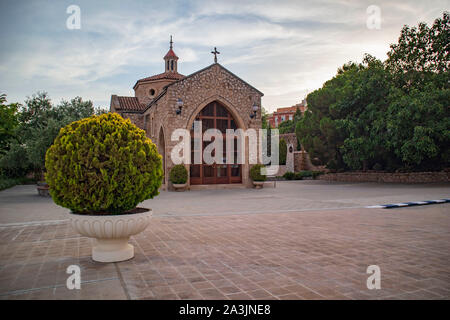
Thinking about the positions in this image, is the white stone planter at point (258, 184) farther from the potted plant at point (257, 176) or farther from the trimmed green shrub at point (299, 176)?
the trimmed green shrub at point (299, 176)

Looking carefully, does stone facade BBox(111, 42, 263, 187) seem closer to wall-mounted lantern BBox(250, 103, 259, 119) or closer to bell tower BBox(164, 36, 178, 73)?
wall-mounted lantern BBox(250, 103, 259, 119)

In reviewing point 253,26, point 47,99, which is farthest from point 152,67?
point 253,26

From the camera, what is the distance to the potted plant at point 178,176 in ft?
51.0

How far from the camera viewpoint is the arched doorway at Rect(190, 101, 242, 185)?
16.6 metres

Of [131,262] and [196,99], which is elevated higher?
[196,99]

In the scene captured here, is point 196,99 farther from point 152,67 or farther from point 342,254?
point 152,67

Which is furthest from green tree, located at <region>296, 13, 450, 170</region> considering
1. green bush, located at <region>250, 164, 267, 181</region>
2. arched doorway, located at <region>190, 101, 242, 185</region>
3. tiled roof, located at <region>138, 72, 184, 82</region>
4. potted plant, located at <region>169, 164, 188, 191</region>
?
tiled roof, located at <region>138, 72, 184, 82</region>

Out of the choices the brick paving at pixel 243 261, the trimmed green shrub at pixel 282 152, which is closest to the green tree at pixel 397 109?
the trimmed green shrub at pixel 282 152

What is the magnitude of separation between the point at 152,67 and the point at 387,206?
25762mm

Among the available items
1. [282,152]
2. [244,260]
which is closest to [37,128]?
[244,260]

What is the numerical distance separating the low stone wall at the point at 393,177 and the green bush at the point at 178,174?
13417mm

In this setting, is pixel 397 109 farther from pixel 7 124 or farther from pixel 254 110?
pixel 7 124

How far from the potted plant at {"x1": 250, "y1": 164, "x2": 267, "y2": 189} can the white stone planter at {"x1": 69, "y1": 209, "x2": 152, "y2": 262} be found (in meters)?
13.1
